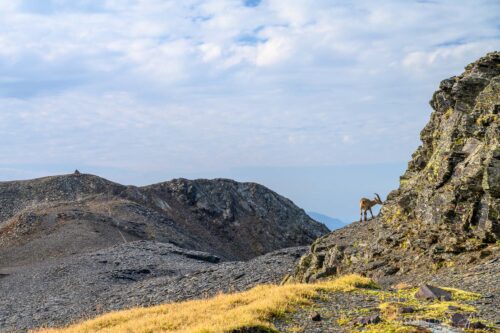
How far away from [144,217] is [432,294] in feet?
181

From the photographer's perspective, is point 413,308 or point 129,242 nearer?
point 413,308

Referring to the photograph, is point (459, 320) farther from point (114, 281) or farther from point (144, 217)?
point (144, 217)

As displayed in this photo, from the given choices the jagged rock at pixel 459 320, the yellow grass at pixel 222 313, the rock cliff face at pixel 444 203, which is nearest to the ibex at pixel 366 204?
the rock cliff face at pixel 444 203

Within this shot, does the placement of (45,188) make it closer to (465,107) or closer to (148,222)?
(148,222)

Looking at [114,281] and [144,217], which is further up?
[144,217]

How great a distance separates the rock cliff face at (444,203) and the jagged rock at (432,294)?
6.93 metres

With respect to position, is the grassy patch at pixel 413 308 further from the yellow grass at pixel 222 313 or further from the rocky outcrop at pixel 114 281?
the rocky outcrop at pixel 114 281

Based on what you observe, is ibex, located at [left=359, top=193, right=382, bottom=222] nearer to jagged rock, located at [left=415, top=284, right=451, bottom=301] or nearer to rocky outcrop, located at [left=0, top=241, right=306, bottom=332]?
rocky outcrop, located at [left=0, top=241, right=306, bottom=332]

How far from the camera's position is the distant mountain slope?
57312 millimetres

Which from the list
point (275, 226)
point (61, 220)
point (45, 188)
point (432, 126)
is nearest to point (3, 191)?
point (45, 188)

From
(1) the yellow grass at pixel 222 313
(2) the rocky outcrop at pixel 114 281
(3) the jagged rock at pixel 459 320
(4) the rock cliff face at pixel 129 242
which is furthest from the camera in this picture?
(4) the rock cliff face at pixel 129 242

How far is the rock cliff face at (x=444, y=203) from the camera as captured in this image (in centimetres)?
2547

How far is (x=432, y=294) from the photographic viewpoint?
17.8m

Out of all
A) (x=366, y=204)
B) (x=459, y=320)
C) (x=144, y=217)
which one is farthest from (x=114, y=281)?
(x=459, y=320)
